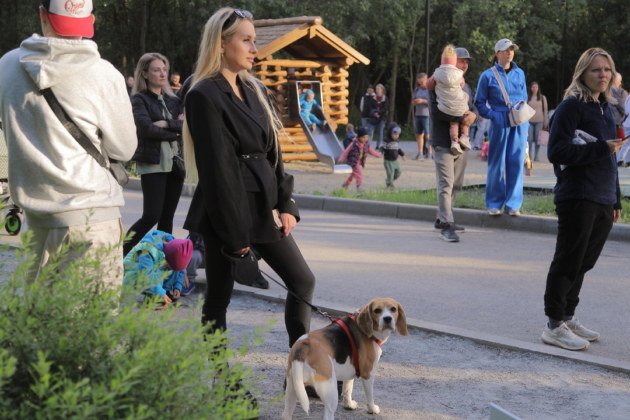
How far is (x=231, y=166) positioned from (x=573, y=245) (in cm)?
269

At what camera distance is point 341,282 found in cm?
862

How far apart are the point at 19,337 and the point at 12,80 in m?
1.77

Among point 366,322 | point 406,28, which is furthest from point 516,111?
point 406,28

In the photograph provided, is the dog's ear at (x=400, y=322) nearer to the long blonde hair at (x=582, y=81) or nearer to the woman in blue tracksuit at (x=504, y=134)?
the long blonde hair at (x=582, y=81)

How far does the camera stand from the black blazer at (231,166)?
179 inches

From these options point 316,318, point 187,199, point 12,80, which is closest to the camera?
point 12,80

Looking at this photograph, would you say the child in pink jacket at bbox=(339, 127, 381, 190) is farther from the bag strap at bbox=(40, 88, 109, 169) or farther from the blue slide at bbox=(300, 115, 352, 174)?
the bag strap at bbox=(40, 88, 109, 169)

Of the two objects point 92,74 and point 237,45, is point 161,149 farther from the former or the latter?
point 92,74

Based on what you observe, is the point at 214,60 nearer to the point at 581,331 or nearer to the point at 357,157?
the point at 581,331

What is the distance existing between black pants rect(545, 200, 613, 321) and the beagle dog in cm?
171

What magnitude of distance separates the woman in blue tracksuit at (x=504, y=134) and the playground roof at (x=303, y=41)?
911 cm

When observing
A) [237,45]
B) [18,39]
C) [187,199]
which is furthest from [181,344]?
[18,39]

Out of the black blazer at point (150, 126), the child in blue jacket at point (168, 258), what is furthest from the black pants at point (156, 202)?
the child in blue jacket at point (168, 258)

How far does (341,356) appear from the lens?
480 cm
